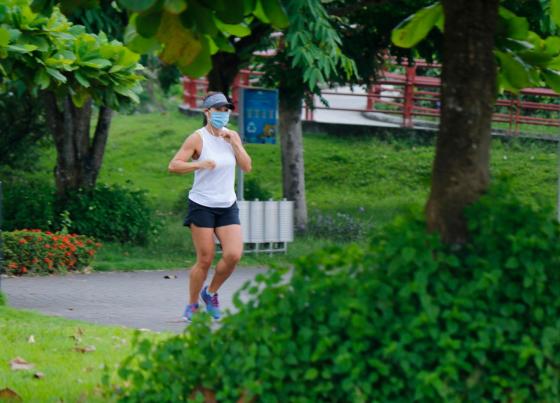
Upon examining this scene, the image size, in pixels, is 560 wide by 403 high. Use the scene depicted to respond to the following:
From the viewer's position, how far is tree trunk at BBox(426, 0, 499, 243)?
16.3 ft

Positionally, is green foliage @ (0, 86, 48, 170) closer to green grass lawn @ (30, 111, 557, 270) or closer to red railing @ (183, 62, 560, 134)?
green grass lawn @ (30, 111, 557, 270)

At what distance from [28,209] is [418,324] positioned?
13586mm

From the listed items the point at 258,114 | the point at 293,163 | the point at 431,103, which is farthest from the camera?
the point at 431,103

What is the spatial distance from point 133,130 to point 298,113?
12.9m

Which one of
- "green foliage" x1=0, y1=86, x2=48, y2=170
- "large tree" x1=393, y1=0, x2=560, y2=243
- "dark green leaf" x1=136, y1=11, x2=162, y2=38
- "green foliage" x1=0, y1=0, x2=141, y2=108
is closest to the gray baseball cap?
"green foliage" x1=0, y1=0, x2=141, y2=108

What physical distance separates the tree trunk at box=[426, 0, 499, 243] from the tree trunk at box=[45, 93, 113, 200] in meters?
13.4

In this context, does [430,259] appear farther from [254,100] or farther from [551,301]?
[254,100]

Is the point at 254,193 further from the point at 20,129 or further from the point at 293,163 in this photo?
the point at 20,129

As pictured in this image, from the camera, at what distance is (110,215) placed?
17.4m

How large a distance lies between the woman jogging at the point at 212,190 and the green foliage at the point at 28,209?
787 cm

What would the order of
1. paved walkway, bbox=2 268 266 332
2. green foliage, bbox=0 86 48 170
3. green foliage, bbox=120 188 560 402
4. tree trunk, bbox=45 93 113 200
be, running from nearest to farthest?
1. green foliage, bbox=120 188 560 402
2. paved walkway, bbox=2 268 266 332
3. tree trunk, bbox=45 93 113 200
4. green foliage, bbox=0 86 48 170

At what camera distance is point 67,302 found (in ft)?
37.5

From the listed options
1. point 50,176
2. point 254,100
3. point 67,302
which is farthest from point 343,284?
point 50,176

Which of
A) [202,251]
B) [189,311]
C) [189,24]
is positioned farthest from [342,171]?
[189,24]
